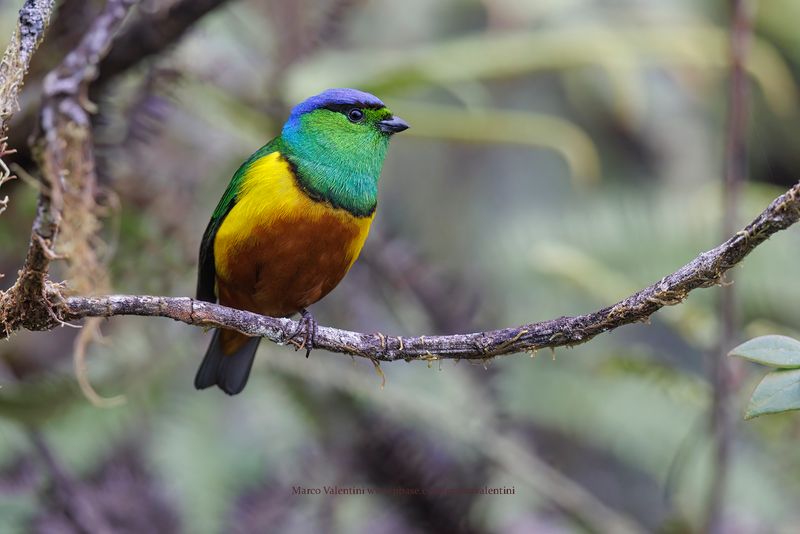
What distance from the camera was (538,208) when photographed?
685cm

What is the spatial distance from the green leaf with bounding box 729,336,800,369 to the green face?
53.0 inches

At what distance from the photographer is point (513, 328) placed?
1724 mm

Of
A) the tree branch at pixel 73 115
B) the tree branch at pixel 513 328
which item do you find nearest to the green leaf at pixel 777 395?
the tree branch at pixel 513 328

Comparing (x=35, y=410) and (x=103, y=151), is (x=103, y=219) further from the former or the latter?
(x=35, y=410)

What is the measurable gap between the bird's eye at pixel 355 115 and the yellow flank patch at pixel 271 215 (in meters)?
0.28

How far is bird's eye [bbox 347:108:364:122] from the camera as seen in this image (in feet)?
8.83

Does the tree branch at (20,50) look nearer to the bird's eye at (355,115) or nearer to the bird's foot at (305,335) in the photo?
the bird's foot at (305,335)

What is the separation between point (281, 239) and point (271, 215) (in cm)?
7

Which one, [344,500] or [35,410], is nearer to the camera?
[35,410]

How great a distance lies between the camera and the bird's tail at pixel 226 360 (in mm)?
2672

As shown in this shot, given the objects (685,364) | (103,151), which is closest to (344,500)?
(103,151)

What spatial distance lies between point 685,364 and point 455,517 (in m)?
3.99

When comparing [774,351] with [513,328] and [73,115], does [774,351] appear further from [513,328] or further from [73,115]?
[73,115]

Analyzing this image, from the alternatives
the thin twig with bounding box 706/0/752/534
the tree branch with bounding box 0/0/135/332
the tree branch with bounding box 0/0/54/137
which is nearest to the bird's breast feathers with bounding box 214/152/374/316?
the tree branch with bounding box 0/0/135/332
